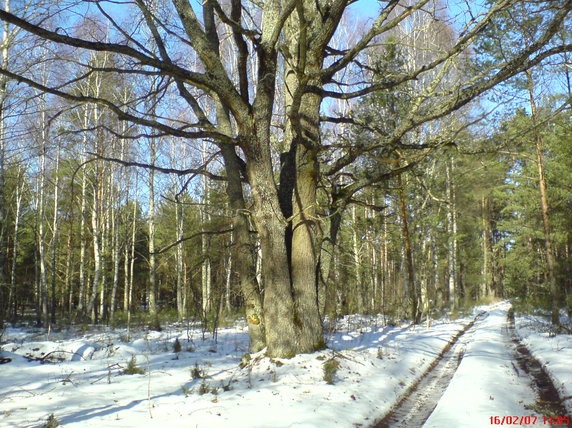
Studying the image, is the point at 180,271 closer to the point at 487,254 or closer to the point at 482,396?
the point at 482,396

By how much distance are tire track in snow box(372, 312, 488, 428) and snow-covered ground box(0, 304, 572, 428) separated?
5.6 inches

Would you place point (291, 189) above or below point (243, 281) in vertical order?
above

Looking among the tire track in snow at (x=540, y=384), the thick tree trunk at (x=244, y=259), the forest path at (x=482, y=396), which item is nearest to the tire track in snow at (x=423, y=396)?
the forest path at (x=482, y=396)

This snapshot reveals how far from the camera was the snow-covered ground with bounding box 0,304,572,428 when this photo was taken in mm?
4312

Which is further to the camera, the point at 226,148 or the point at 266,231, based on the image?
the point at 226,148

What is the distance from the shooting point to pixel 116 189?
22.6 m

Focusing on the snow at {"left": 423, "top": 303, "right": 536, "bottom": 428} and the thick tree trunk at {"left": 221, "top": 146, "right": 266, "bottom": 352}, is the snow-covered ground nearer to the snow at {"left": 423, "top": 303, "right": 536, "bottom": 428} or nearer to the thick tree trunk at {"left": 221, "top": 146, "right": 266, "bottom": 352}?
the snow at {"left": 423, "top": 303, "right": 536, "bottom": 428}

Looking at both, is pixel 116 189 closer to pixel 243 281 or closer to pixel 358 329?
pixel 358 329

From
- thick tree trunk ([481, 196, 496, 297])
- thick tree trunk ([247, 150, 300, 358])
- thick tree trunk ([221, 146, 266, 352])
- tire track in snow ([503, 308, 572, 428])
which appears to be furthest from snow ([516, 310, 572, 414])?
thick tree trunk ([481, 196, 496, 297])

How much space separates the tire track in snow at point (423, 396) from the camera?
4.82 metres

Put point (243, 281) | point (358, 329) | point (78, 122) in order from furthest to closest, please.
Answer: point (78, 122) < point (358, 329) < point (243, 281)

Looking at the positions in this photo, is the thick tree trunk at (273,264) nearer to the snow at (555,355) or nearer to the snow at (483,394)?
the snow at (483,394)

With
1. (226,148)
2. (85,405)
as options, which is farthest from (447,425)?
(226,148)

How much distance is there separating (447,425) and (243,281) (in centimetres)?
399
